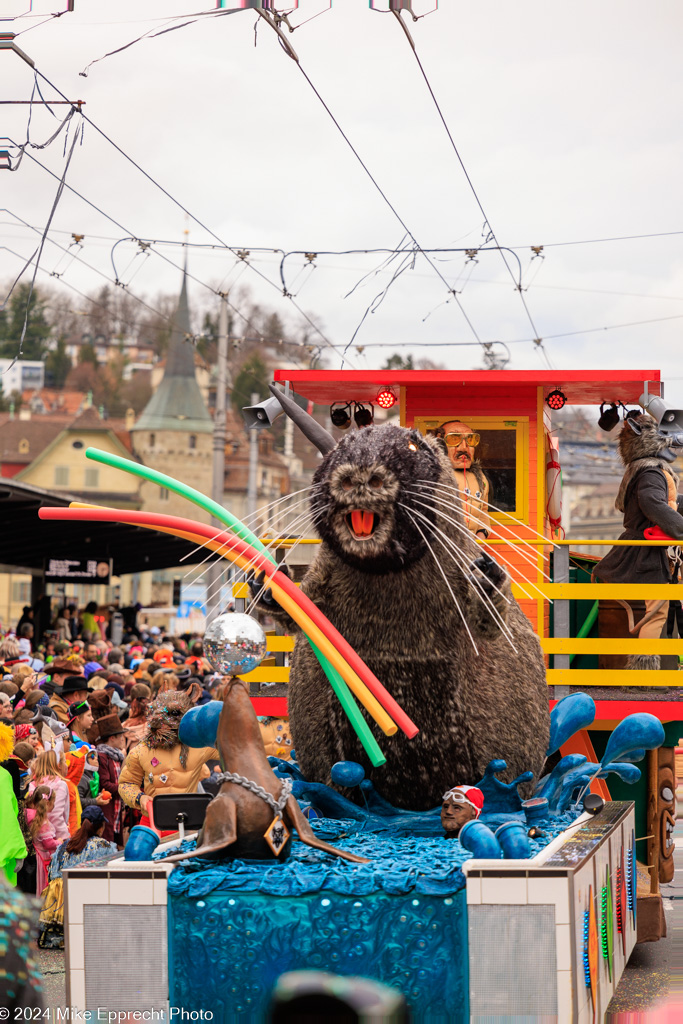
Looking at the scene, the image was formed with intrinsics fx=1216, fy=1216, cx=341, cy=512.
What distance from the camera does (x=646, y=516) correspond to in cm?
785

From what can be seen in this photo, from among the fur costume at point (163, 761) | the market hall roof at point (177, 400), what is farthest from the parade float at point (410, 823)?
the market hall roof at point (177, 400)

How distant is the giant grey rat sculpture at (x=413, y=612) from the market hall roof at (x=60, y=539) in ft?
31.3

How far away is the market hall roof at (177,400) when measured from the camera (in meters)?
79.0

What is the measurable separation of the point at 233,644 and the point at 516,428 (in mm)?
4043

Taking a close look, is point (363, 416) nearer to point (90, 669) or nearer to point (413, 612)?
point (413, 612)

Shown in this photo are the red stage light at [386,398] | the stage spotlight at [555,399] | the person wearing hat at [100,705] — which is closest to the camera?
the stage spotlight at [555,399]

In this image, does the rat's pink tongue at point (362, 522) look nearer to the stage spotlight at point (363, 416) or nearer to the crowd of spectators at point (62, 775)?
the crowd of spectators at point (62, 775)

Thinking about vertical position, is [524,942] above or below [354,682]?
below

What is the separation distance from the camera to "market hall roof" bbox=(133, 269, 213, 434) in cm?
7900

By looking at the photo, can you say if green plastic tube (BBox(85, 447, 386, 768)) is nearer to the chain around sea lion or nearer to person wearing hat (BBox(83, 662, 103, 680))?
the chain around sea lion

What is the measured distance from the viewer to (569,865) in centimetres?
423

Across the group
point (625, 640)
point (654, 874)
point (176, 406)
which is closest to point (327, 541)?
point (625, 640)

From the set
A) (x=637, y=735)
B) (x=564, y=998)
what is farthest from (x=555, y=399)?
(x=564, y=998)

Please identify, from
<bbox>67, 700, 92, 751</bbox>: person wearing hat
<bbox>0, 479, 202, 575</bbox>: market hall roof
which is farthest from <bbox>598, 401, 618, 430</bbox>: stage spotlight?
<bbox>0, 479, 202, 575</bbox>: market hall roof
